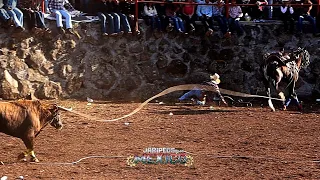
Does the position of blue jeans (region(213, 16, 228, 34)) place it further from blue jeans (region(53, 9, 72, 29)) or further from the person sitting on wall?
blue jeans (region(53, 9, 72, 29))

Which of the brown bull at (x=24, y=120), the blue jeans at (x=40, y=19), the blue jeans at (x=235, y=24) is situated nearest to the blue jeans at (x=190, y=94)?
the blue jeans at (x=235, y=24)

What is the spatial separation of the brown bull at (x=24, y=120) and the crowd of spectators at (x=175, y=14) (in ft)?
23.2

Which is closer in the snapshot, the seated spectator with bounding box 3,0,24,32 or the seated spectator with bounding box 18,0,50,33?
the seated spectator with bounding box 3,0,24,32

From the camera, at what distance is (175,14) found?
18.3 metres

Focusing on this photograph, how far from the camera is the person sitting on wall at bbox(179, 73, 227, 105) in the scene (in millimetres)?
16859

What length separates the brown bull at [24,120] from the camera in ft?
30.8

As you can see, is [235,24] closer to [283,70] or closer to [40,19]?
[283,70]

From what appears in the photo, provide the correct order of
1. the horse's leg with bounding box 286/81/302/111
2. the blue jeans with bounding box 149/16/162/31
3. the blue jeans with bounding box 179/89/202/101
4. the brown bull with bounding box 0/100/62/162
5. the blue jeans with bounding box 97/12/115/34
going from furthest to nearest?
the blue jeans with bounding box 149/16/162/31, the blue jeans with bounding box 97/12/115/34, the blue jeans with bounding box 179/89/202/101, the horse's leg with bounding box 286/81/302/111, the brown bull with bounding box 0/100/62/162

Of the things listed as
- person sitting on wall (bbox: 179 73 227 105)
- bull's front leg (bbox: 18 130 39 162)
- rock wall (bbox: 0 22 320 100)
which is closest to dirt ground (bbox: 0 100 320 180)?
bull's front leg (bbox: 18 130 39 162)

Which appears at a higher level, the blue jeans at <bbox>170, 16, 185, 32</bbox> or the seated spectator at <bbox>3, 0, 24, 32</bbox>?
the seated spectator at <bbox>3, 0, 24, 32</bbox>

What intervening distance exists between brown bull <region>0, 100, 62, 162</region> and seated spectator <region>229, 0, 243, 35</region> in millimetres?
9685

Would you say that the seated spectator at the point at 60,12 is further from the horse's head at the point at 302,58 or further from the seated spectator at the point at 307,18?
the seated spectator at the point at 307,18

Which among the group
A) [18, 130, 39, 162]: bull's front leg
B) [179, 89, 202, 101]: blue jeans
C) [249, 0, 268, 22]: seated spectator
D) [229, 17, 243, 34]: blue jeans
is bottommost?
[179, 89, 202, 101]: blue jeans

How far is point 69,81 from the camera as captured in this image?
17422 millimetres
